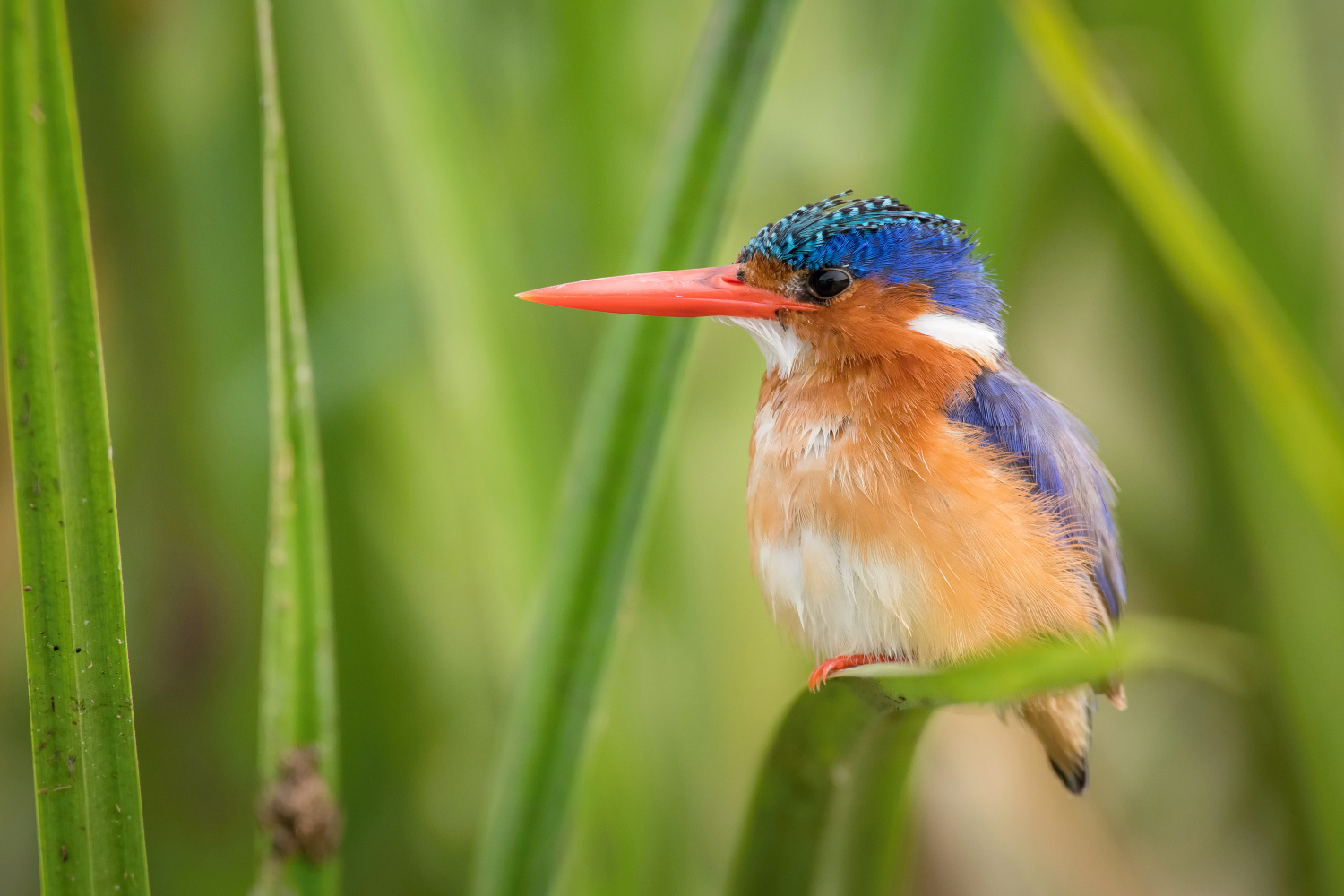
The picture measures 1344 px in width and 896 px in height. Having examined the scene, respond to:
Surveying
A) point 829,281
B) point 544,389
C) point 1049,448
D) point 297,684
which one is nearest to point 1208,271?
point 1049,448

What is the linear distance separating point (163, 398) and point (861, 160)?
0.88m

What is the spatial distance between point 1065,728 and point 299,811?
1.63ft

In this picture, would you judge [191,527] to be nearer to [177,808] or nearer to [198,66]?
[177,808]

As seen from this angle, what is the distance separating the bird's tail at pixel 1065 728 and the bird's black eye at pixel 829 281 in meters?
0.29

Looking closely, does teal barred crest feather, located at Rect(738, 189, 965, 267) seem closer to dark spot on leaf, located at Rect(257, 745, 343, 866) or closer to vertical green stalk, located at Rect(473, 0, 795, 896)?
vertical green stalk, located at Rect(473, 0, 795, 896)

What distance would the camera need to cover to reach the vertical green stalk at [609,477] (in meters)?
0.54

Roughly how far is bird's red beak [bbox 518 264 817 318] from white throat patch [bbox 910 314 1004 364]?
0.09 m

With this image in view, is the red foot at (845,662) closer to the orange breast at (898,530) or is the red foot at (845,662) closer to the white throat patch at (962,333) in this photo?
the orange breast at (898,530)

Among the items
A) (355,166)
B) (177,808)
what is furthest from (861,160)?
(177,808)

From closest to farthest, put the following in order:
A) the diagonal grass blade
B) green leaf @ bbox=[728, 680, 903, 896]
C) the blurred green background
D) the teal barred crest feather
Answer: the diagonal grass blade < green leaf @ bbox=[728, 680, 903, 896] < the teal barred crest feather < the blurred green background

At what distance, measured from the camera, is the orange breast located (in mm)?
607

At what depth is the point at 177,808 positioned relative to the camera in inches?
40.7

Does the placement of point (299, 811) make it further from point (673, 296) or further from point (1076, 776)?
point (1076, 776)

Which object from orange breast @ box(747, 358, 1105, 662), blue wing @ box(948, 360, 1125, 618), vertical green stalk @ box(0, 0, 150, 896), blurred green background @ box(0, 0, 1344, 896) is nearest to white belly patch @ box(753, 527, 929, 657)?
orange breast @ box(747, 358, 1105, 662)
